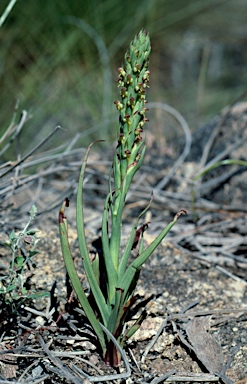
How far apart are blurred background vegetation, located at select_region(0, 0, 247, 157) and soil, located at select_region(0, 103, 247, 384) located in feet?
2.17

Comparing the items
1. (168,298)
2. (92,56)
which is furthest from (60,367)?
(92,56)

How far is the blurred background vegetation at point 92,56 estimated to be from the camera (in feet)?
8.73

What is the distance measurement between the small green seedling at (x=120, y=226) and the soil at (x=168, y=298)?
0.08m

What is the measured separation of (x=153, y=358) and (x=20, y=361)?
25 centimetres

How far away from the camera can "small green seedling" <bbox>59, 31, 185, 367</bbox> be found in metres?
0.84

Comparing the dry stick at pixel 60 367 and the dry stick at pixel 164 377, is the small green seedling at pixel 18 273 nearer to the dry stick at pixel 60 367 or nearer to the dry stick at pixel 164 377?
the dry stick at pixel 60 367

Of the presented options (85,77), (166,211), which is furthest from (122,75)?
(85,77)

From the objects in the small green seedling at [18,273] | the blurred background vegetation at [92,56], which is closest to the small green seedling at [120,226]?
the small green seedling at [18,273]

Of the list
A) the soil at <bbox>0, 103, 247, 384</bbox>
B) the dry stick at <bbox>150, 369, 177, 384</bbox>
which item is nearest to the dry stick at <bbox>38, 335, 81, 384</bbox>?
the soil at <bbox>0, 103, 247, 384</bbox>

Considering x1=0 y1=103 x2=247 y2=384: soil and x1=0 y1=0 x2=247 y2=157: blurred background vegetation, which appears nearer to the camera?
x1=0 y1=103 x2=247 y2=384: soil

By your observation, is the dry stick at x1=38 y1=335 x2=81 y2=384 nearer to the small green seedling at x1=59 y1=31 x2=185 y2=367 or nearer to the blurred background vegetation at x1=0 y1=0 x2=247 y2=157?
the small green seedling at x1=59 y1=31 x2=185 y2=367

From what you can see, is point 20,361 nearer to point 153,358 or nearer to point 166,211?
point 153,358

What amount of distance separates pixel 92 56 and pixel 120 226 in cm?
234

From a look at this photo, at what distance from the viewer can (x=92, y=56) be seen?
307 cm
